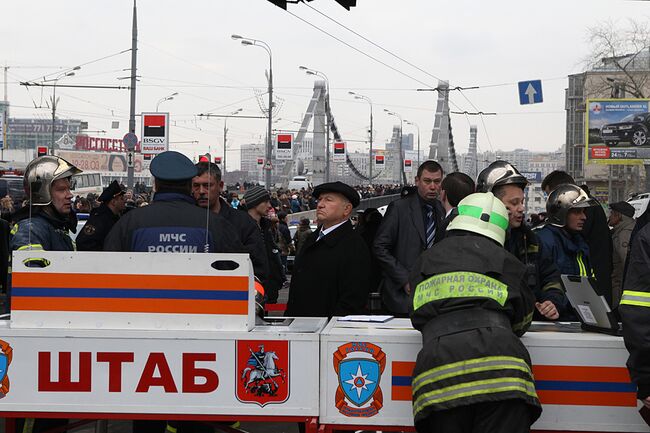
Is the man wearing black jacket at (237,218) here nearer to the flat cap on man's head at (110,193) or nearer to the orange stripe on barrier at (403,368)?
the flat cap on man's head at (110,193)

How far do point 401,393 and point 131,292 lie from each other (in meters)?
1.36

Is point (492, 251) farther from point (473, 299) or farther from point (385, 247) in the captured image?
point (385, 247)

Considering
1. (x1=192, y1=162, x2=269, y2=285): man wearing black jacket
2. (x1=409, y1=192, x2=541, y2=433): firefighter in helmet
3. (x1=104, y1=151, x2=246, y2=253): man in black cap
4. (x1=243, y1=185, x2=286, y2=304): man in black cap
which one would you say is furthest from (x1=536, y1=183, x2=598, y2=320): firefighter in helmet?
(x1=243, y1=185, x2=286, y2=304): man in black cap

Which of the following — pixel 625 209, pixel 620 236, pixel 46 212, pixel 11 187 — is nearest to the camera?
pixel 46 212

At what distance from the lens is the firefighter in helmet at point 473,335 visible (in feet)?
11.8

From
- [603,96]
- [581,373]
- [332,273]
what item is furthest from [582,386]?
[603,96]

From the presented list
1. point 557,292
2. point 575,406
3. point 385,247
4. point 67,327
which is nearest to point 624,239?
point 385,247

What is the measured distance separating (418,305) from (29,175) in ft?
9.78

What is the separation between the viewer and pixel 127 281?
4.37 metres

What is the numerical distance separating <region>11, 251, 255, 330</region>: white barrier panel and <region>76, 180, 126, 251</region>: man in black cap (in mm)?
3591

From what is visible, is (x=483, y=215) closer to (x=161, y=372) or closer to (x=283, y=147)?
(x=161, y=372)

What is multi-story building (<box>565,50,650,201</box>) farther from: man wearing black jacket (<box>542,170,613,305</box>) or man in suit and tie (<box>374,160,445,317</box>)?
man in suit and tie (<box>374,160,445,317</box>)

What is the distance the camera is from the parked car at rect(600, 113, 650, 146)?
52.6m

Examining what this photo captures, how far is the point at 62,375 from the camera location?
4320 mm
